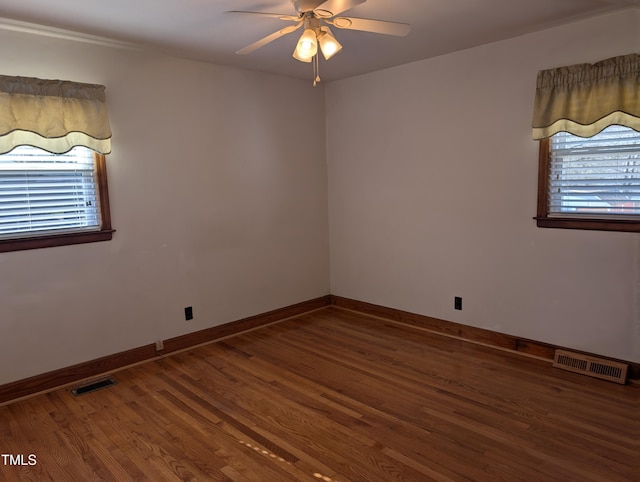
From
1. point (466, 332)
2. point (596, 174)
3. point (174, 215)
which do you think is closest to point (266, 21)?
point (174, 215)

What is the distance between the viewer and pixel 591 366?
3.29 m

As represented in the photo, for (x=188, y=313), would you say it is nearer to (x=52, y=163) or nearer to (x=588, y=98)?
(x=52, y=163)

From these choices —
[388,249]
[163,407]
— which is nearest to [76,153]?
[163,407]

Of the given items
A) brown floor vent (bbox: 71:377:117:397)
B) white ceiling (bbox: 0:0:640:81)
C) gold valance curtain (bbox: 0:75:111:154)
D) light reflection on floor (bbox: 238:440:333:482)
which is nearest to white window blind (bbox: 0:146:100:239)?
gold valance curtain (bbox: 0:75:111:154)

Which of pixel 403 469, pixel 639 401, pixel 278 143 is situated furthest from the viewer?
pixel 278 143

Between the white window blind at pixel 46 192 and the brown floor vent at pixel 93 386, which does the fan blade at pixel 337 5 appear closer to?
the white window blind at pixel 46 192

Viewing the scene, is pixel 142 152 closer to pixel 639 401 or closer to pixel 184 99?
pixel 184 99

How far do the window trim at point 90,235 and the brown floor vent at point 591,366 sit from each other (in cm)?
358

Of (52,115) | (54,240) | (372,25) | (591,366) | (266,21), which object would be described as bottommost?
(591,366)

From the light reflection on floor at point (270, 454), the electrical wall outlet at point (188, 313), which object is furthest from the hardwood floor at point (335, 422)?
the electrical wall outlet at point (188, 313)

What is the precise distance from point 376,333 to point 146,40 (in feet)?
10.3

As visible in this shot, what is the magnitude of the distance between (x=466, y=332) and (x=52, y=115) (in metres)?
3.69

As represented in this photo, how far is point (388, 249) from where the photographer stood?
15.3 feet

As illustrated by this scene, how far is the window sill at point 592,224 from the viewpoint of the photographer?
309cm
